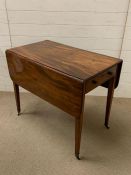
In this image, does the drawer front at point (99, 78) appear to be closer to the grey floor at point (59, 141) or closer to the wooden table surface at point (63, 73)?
the wooden table surface at point (63, 73)

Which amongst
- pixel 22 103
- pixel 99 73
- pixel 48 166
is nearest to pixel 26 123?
pixel 22 103

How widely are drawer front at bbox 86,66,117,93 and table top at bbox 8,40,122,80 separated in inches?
1.7

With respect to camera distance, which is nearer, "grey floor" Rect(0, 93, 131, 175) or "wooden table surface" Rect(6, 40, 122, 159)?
"wooden table surface" Rect(6, 40, 122, 159)

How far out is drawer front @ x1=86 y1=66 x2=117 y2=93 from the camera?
1.30 m

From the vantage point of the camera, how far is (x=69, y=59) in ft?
4.89

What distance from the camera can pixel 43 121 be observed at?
6.45 ft

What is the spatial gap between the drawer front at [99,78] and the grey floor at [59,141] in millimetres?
608

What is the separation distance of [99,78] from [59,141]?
2.33 ft

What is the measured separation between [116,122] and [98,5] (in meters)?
1.19

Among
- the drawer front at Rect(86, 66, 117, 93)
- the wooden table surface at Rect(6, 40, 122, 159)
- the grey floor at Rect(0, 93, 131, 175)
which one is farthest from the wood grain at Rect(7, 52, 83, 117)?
the grey floor at Rect(0, 93, 131, 175)

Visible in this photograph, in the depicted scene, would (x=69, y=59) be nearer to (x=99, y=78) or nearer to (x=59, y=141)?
(x=99, y=78)

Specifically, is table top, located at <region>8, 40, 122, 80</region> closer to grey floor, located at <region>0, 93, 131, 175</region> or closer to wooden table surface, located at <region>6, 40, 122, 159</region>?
wooden table surface, located at <region>6, 40, 122, 159</region>

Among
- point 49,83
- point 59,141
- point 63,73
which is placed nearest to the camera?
point 63,73

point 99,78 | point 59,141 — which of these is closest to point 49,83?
point 99,78
